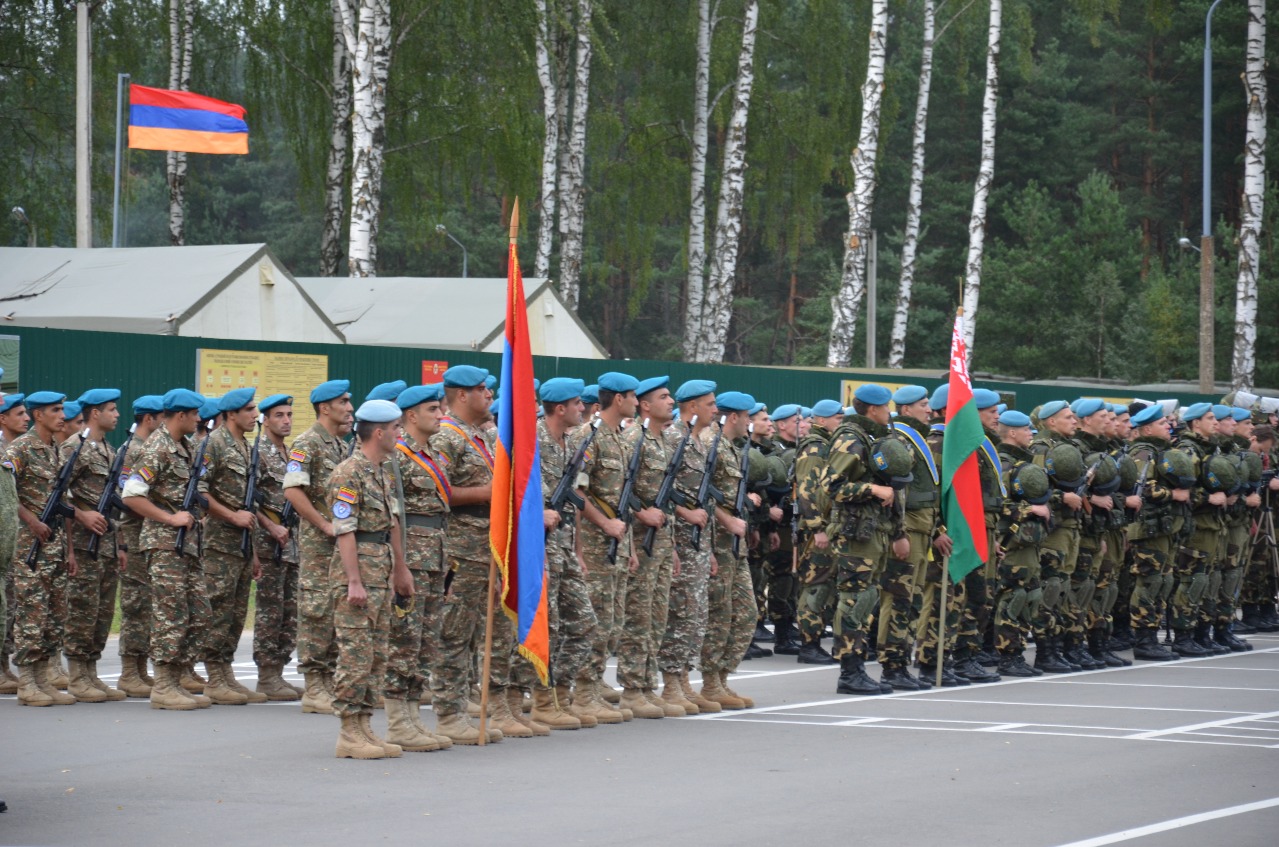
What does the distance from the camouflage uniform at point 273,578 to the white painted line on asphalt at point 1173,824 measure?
6.18m

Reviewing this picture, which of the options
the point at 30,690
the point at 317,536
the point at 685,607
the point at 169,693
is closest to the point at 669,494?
the point at 685,607

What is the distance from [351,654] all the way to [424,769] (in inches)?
28.0

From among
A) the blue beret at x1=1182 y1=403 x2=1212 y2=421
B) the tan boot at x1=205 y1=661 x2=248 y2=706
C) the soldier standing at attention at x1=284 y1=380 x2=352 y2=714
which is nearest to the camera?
the soldier standing at attention at x1=284 y1=380 x2=352 y2=714

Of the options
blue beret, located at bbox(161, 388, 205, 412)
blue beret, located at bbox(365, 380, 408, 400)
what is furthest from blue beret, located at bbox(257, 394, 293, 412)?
blue beret, located at bbox(365, 380, 408, 400)

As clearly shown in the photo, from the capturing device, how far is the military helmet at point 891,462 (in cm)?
1199

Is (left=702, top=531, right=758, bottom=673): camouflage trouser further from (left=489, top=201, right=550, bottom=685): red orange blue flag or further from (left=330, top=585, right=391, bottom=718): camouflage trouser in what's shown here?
(left=330, top=585, right=391, bottom=718): camouflage trouser

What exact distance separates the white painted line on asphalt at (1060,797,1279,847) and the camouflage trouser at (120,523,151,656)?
683cm

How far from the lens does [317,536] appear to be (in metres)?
10.6

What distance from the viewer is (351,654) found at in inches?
358

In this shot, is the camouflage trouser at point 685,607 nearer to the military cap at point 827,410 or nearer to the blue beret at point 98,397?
the blue beret at point 98,397

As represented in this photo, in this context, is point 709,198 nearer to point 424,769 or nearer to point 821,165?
point 821,165

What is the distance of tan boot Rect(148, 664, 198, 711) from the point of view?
11.2 m

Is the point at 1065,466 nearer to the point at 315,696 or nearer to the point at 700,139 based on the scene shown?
the point at 315,696

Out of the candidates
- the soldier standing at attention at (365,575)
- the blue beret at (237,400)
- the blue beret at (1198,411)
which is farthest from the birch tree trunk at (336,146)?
the soldier standing at attention at (365,575)
